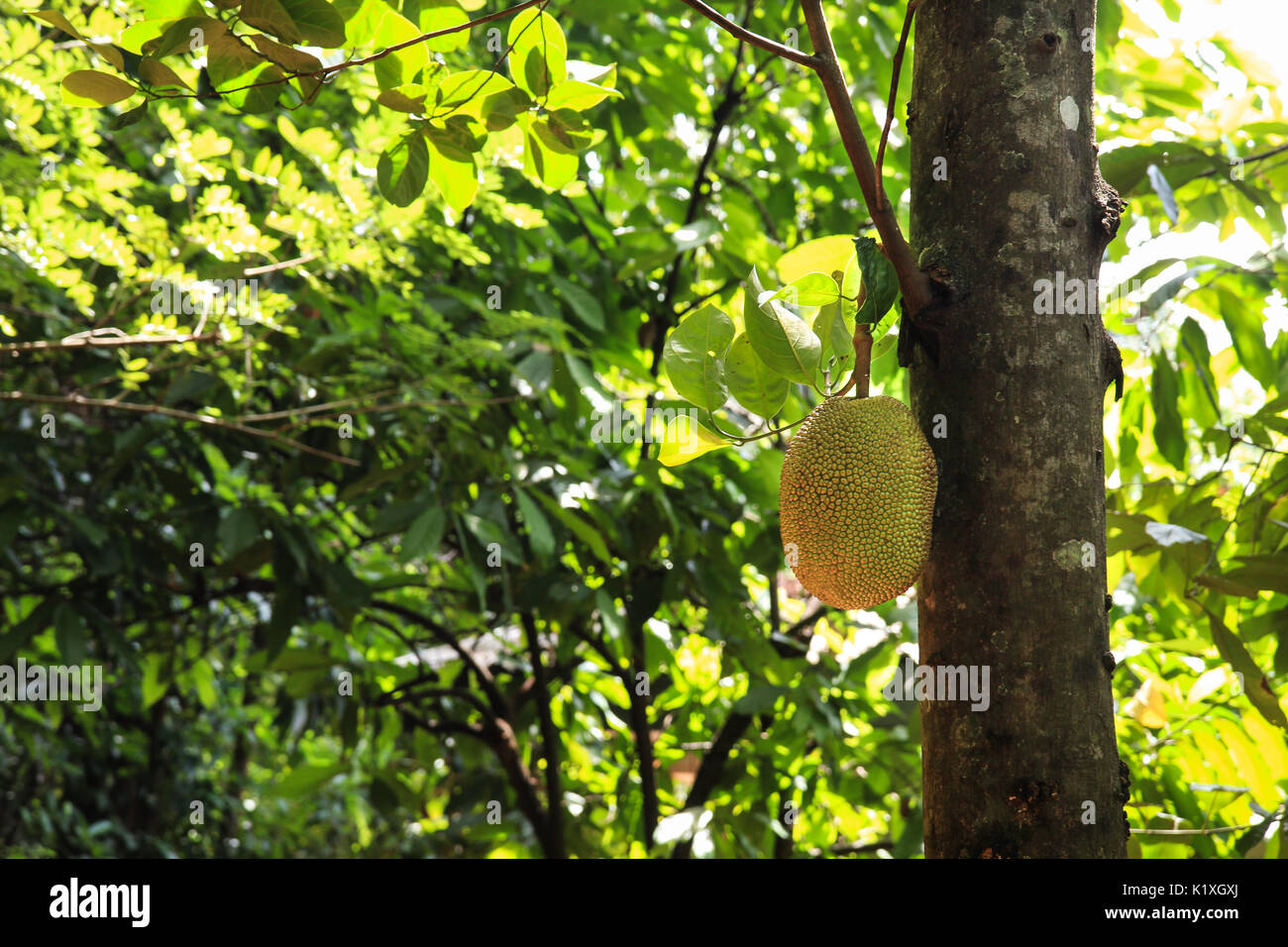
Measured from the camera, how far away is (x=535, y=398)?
77.8 inches

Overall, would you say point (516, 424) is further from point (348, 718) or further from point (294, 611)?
point (348, 718)

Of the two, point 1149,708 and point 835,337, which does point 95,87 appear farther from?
point 1149,708

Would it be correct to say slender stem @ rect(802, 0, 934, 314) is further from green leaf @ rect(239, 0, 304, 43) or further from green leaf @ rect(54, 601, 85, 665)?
green leaf @ rect(54, 601, 85, 665)

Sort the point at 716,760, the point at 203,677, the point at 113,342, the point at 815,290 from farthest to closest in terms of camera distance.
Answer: the point at 203,677
the point at 716,760
the point at 113,342
the point at 815,290

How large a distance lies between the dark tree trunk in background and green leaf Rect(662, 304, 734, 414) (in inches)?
5.7

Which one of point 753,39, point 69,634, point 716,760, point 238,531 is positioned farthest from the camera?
point 716,760

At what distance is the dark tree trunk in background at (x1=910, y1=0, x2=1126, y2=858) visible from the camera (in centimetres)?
64

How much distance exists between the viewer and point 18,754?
3.42m

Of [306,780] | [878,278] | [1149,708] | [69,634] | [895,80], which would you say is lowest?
[306,780]

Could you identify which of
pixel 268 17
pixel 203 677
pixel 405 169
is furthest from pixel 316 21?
pixel 203 677

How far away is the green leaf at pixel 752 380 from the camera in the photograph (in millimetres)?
759

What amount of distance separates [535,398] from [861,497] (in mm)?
1339

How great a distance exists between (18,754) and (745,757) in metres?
2.66

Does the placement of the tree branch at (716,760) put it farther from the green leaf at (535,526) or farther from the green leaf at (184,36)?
the green leaf at (184,36)
